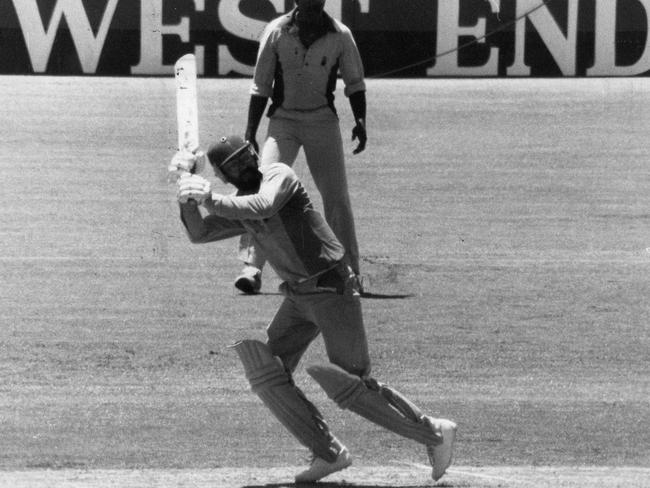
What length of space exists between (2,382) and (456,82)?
29.4 feet

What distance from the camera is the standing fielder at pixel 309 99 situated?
9.98m

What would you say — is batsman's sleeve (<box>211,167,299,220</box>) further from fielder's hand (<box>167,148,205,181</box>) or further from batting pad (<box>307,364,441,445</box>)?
batting pad (<box>307,364,441,445</box>)

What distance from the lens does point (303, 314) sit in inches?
296

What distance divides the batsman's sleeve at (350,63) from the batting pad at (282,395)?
3.05m

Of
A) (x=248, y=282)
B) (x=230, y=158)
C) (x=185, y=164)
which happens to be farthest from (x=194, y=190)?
(x=248, y=282)

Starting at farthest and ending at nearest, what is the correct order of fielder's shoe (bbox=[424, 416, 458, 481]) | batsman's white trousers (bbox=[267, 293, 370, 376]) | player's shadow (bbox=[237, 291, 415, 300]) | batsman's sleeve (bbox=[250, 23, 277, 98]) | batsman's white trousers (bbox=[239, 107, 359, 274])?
player's shadow (bbox=[237, 291, 415, 300])
batsman's white trousers (bbox=[239, 107, 359, 274])
batsman's sleeve (bbox=[250, 23, 277, 98])
fielder's shoe (bbox=[424, 416, 458, 481])
batsman's white trousers (bbox=[267, 293, 370, 376])

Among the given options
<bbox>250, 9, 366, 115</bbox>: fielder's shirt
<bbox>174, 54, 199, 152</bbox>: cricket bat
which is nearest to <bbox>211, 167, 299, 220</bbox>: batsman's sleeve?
<bbox>174, 54, 199, 152</bbox>: cricket bat

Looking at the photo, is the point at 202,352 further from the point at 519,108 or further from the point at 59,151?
the point at 519,108

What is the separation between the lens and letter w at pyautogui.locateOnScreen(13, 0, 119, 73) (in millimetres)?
17078

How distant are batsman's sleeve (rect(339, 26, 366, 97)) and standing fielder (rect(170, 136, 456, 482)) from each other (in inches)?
109

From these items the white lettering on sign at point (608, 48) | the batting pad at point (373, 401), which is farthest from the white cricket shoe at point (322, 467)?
the white lettering on sign at point (608, 48)

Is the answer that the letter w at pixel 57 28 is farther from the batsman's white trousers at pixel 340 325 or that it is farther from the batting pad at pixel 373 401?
the batting pad at pixel 373 401

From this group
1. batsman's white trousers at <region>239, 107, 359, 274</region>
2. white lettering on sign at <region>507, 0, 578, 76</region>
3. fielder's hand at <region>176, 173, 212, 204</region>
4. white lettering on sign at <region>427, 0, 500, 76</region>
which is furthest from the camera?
white lettering on sign at <region>507, 0, 578, 76</region>

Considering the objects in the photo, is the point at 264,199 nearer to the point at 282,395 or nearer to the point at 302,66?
the point at 282,395
